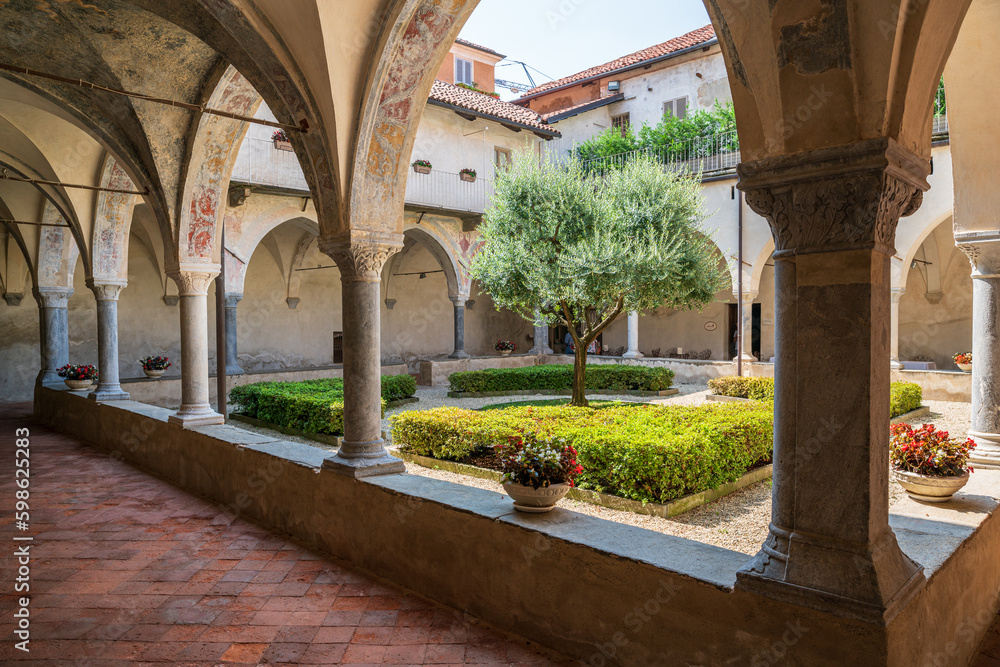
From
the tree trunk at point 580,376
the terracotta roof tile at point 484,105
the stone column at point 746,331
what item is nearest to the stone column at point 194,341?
the tree trunk at point 580,376

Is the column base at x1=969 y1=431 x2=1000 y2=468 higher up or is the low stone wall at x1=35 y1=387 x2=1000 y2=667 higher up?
the column base at x1=969 y1=431 x2=1000 y2=468

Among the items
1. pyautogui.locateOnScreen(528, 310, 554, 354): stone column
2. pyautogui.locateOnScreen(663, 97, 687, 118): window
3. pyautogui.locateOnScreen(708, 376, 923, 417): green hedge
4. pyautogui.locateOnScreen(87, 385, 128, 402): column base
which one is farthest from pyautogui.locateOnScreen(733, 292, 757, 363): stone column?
pyautogui.locateOnScreen(87, 385, 128, 402): column base

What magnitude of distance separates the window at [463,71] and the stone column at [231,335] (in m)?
12.2

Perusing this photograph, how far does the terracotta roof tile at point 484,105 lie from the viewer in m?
16.5

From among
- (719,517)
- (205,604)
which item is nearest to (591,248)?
(719,517)

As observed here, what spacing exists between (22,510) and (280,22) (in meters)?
4.85

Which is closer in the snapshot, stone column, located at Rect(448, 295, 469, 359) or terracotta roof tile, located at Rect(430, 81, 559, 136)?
terracotta roof tile, located at Rect(430, 81, 559, 136)

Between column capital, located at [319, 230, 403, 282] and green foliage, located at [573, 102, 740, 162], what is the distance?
14.2 meters

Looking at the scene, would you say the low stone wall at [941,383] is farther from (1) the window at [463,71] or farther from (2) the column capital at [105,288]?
(1) the window at [463,71]

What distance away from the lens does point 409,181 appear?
15711 millimetres

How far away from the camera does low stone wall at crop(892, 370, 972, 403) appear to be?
1218 cm

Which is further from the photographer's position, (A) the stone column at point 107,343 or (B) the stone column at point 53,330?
(B) the stone column at point 53,330

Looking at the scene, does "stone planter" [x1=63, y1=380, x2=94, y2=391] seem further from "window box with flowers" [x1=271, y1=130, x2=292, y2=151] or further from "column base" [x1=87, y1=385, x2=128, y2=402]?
"window box with flowers" [x1=271, y1=130, x2=292, y2=151]

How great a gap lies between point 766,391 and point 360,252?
946cm
